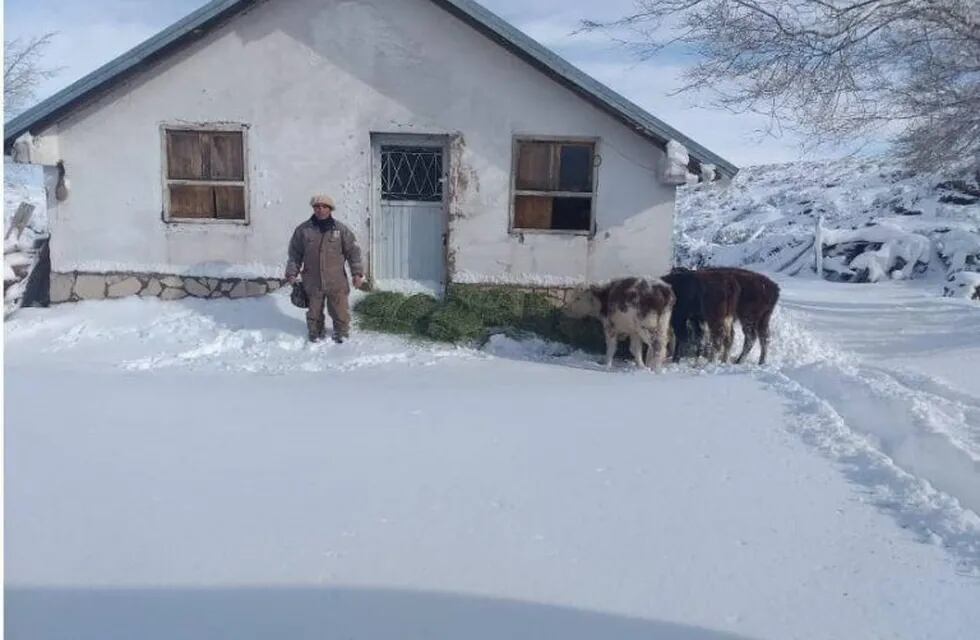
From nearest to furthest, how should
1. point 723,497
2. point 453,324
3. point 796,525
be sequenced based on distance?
point 796,525 < point 723,497 < point 453,324

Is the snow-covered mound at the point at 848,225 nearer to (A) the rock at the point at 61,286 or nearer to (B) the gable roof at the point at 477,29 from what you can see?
(B) the gable roof at the point at 477,29

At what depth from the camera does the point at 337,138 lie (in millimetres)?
10164

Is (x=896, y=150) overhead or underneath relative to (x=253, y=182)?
overhead

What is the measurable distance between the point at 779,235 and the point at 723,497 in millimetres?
22970

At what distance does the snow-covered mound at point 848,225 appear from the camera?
1978cm

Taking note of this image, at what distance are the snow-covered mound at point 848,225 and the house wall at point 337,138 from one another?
1.80 metres

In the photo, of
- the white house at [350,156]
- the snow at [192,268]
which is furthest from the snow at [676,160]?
the snow at [192,268]

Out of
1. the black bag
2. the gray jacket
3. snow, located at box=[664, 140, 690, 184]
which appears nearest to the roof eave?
the gray jacket

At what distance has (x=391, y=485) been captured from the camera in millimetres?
4691

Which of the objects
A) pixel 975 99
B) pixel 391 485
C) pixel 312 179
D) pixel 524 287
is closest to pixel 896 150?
pixel 975 99

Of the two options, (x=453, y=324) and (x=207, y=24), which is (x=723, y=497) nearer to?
(x=453, y=324)

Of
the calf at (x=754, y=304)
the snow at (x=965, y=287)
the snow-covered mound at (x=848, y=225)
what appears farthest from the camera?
the snow-covered mound at (x=848, y=225)

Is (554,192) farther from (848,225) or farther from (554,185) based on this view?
(848,225)

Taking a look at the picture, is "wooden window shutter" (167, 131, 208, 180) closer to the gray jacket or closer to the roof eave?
the roof eave
